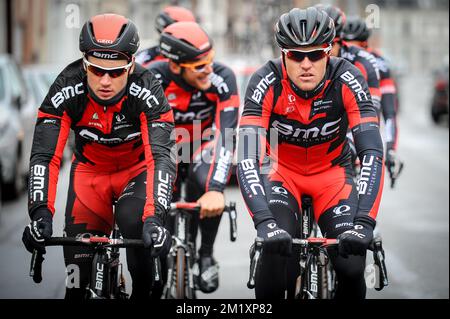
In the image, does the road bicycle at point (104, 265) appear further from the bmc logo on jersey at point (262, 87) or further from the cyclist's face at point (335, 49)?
the cyclist's face at point (335, 49)

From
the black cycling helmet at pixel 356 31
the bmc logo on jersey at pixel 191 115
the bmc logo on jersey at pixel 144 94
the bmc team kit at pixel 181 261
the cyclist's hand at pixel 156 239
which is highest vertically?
the black cycling helmet at pixel 356 31

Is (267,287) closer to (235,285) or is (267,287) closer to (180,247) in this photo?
(180,247)

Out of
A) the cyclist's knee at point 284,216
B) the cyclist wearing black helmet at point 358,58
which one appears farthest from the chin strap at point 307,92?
the cyclist wearing black helmet at point 358,58

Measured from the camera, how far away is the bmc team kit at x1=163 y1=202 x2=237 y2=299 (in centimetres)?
579

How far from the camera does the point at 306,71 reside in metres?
4.69

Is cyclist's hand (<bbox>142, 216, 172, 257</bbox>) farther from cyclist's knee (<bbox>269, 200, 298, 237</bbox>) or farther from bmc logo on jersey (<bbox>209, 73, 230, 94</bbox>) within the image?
bmc logo on jersey (<bbox>209, 73, 230, 94</bbox>)

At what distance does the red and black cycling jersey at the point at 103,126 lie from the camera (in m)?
4.60

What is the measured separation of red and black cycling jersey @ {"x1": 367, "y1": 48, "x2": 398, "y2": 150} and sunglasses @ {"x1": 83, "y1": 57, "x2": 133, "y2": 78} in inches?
142

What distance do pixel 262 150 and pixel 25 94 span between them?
8707 mm

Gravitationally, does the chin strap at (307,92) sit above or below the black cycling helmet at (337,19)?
below

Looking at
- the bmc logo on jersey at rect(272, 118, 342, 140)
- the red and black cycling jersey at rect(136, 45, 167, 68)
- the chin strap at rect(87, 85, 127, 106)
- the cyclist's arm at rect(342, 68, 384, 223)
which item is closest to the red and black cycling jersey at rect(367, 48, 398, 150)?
A: the red and black cycling jersey at rect(136, 45, 167, 68)

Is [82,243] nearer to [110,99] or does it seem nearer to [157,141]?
[157,141]

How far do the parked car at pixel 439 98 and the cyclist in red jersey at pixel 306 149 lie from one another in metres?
19.5

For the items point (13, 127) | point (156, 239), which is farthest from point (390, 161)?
point (13, 127)
